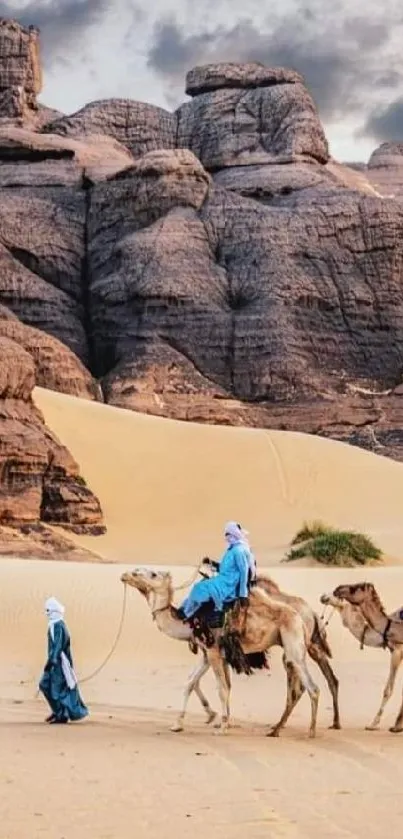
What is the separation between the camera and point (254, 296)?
59.5m

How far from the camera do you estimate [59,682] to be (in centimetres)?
1179

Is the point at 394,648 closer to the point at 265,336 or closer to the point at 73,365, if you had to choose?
the point at 73,365

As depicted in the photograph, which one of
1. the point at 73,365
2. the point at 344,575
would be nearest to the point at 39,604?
the point at 344,575

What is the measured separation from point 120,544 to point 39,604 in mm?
13837

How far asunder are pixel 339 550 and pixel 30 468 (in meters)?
6.78

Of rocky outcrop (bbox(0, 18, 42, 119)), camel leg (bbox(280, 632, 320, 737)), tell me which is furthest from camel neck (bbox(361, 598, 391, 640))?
rocky outcrop (bbox(0, 18, 42, 119))

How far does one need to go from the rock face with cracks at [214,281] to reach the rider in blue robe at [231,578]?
38.2 m

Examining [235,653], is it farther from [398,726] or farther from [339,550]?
[339,550]

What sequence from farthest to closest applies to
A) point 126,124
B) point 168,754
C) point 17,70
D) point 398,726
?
1. point 126,124
2. point 17,70
3. point 398,726
4. point 168,754

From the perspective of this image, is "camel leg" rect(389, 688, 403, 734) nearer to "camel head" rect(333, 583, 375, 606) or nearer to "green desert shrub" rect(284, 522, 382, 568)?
"camel head" rect(333, 583, 375, 606)

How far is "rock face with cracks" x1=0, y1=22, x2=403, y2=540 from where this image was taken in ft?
177

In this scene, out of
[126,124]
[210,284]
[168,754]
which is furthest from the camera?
[126,124]

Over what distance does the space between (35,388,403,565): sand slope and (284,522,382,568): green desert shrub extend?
260cm

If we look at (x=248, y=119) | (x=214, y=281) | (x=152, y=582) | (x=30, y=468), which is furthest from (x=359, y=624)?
(x=248, y=119)
